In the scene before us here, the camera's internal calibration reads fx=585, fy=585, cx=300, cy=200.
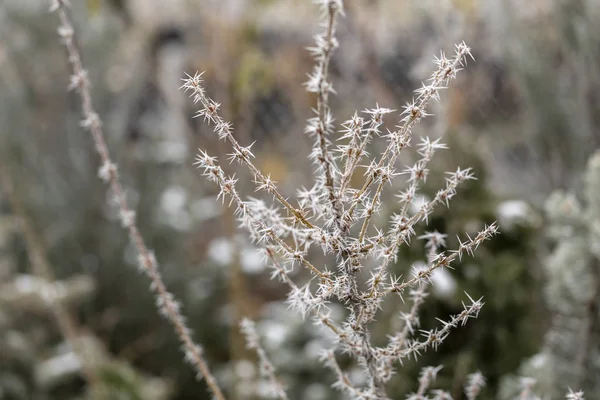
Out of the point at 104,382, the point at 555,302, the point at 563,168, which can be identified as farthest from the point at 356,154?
the point at 563,168

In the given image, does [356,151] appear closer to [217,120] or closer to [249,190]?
[217,120]

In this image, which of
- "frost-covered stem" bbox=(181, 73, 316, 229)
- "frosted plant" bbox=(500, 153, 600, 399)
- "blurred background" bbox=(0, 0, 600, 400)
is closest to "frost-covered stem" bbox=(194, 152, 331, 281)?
→ "frost-covered stem" bbox=(181, 73, 316, 229)

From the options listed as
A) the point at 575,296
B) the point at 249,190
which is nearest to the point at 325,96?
the point at 575,296

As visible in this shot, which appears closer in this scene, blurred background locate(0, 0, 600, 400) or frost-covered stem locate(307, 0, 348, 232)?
frost-covered stem locate(307, 0, 348, 232)

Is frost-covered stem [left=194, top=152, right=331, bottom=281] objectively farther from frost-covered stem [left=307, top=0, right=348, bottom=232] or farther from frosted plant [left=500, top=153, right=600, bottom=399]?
frosted plant [left=500, top=153, right=600, bottom=399]

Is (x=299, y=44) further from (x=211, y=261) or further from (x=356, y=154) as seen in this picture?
(x=356, y=154)

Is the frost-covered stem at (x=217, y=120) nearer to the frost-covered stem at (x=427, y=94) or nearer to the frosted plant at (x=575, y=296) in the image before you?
the frost-covered stem at (x=427, y=94)
